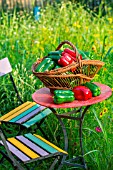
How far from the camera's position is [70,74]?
4039 mm

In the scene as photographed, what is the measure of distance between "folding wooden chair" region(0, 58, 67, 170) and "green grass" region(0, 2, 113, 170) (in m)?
0.29

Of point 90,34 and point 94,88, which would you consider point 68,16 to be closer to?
point 90,34

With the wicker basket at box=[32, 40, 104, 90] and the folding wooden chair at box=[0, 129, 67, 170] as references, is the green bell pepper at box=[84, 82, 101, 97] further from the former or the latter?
the folding wooden chair at box=[0, 129, 67, 170]

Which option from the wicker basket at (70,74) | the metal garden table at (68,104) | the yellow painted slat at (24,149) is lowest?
the yellow painted slat at (24,149)

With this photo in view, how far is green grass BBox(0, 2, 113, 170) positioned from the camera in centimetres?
460

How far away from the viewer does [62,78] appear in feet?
13.3

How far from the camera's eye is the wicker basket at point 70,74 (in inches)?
159

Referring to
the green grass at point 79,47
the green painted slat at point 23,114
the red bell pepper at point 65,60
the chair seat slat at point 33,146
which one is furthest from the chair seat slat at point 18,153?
the red bell pepper at point 65,60

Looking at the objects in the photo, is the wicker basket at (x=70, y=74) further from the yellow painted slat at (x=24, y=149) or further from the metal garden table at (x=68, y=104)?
the yellow painted slat at (x=24, y=149)

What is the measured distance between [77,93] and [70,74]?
0.17 m

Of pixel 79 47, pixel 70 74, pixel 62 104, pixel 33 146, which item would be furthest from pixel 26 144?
pixel 79 47

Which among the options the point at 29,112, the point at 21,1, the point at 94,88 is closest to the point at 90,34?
the point at 29,112

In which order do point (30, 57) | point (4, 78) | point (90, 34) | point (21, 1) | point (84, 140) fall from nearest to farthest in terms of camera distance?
point (84, 140) < point (4, 78) < point (30, 57) < point (90, 34) < point (21, 1)

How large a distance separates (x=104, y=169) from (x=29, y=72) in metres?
2.13
